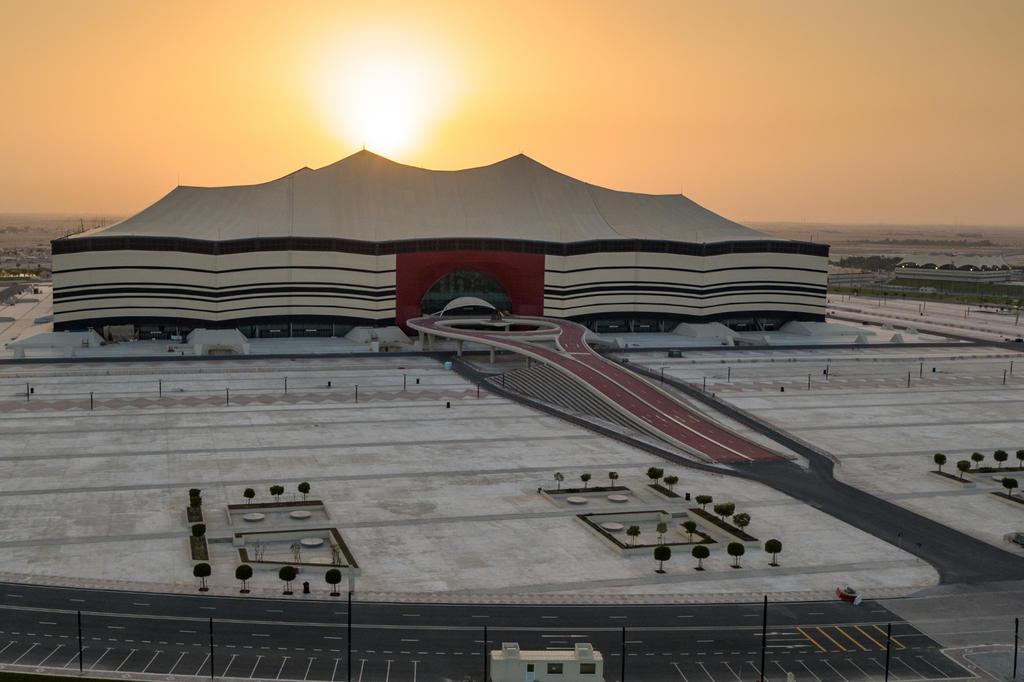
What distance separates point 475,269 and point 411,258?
33.1 ft

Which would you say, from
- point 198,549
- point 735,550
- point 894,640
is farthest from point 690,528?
point 198,549

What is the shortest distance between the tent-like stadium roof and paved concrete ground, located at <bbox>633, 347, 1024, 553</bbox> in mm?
38646

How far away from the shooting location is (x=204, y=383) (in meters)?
117

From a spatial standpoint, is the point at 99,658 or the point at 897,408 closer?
the point at 99,658

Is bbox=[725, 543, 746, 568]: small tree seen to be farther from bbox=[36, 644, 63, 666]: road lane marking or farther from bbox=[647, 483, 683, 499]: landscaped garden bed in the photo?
bbox=[36, 644, 63, 666]: road lane marking

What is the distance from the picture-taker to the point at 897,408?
356 ft

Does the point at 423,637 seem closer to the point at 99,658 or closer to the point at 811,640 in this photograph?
the point at 99,658

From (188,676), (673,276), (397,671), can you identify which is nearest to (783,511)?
(397,671)

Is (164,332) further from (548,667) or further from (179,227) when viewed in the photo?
(548,667)

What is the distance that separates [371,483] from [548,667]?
34.5m

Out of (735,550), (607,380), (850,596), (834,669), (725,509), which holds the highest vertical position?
(607,380)

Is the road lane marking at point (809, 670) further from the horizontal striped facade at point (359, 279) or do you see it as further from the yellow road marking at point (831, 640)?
the horizontal striped facade at point (359, 279)

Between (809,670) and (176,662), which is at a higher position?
(176,662)

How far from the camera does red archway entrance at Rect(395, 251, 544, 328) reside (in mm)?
158125
